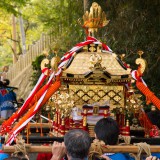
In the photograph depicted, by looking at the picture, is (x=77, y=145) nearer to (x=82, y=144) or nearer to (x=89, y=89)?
(x=82, y=144)

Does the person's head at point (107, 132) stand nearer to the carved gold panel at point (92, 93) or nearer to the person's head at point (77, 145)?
the person's head at point (77, 145)

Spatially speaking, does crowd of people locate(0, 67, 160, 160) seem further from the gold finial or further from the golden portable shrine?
the gold finial

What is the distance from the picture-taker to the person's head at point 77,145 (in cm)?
416

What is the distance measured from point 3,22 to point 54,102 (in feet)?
80.0

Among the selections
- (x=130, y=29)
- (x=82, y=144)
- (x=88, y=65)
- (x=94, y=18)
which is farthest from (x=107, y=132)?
(x=130, y=29)

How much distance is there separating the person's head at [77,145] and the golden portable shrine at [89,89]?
6.66 feet

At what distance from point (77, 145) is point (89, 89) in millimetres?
2822

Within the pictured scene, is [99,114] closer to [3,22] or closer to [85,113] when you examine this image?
[85,113]

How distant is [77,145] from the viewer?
4164 millimetres

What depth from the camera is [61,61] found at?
7.21 m

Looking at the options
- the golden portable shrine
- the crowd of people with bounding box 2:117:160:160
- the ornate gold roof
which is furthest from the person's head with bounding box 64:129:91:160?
the ornate gold roof

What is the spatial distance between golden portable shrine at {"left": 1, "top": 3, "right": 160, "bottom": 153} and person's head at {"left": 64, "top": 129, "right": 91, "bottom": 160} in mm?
2031

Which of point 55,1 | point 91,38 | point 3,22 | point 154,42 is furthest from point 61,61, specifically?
point 3,22

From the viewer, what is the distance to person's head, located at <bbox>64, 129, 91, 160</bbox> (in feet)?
13.6
